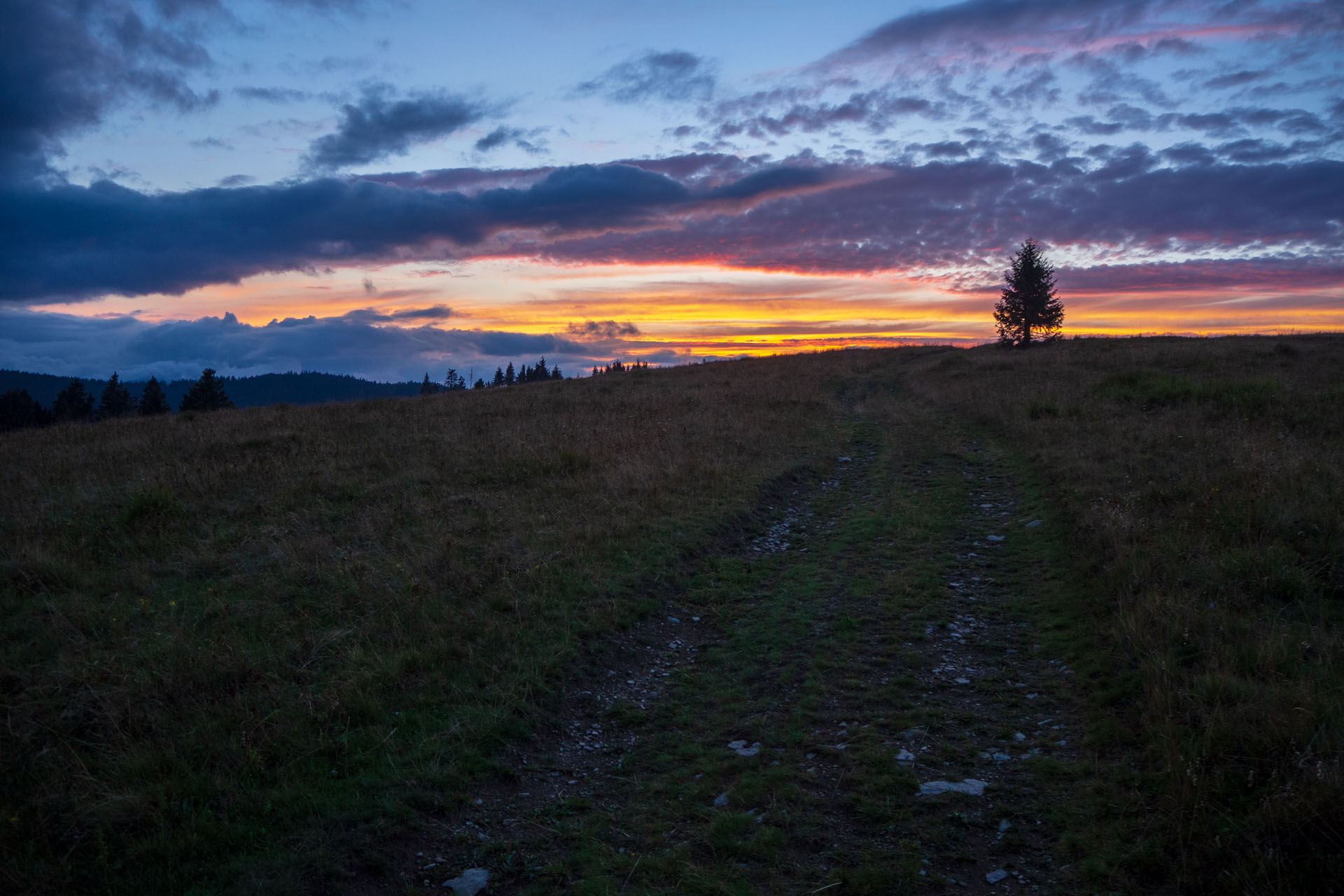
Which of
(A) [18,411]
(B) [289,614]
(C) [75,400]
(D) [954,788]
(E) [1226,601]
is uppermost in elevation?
(C) [75,400]

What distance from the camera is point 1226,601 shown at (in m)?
6.67

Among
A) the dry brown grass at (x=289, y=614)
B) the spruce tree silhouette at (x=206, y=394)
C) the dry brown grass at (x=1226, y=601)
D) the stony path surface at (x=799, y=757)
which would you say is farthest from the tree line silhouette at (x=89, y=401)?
the dry brown grass at (x=1226, y=601)

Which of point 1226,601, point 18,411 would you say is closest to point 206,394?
point 18,411

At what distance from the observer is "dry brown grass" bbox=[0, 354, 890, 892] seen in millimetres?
4906

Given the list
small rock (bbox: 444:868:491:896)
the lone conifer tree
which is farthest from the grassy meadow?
the lone conifer tree

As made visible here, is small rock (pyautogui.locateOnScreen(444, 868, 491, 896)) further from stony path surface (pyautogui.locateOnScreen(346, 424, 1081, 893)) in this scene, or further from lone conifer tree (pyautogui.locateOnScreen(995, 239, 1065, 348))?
lone conifer tree (pyautogui.locateOnScreen(995, 239, 1065, 348))

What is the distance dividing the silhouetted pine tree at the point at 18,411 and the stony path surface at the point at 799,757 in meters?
72.1

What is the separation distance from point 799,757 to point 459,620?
422cm

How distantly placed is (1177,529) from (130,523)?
16.1 m

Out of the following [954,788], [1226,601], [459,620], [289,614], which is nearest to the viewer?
[954,788]

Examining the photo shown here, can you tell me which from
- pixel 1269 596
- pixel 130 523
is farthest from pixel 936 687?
pixel 130 523

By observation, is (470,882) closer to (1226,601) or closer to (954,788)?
(954,788)

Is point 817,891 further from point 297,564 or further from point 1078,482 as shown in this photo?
point 1078,482

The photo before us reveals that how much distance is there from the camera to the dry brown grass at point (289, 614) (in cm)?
491
